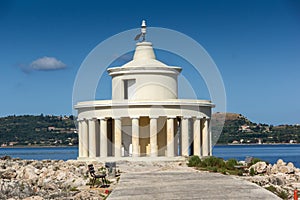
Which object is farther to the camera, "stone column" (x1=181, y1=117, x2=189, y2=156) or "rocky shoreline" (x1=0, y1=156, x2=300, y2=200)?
"stone column" (x1=181, y1=117, x2=189, y2=156)

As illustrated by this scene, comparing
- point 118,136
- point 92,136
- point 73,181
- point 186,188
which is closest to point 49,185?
point 73,181

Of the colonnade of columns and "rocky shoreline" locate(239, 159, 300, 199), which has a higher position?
the colonnade of columns

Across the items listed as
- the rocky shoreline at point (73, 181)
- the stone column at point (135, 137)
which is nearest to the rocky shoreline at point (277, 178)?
the rocky shoreline at point (73, 181)

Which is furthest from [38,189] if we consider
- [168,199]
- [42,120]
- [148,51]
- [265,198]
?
[42,120]

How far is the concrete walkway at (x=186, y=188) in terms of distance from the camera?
20.2 m

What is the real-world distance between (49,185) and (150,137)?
12.4m

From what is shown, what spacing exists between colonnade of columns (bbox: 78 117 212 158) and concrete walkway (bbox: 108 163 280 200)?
1240cm

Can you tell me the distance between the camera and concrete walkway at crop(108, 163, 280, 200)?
795 inches

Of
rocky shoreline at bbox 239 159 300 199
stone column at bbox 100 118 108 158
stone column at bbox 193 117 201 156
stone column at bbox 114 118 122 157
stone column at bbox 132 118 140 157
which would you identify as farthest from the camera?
stone column at bbox 193 117 201 156

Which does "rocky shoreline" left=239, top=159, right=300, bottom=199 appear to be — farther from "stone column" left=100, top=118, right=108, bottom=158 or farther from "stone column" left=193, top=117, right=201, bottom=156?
"stone column" left=100, top=118, right=108, bottom=158

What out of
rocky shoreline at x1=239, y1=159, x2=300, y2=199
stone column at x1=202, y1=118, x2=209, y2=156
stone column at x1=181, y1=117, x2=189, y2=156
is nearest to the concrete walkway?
rocky shoreline at x1=239, y1=159, x2=300, y2=199

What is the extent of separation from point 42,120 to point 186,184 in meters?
152

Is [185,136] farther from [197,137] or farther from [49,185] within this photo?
[49,185]

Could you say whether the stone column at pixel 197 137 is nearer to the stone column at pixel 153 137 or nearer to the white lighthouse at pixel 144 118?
the white lighthouse at pixel 144 118
